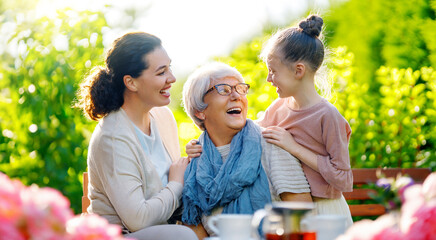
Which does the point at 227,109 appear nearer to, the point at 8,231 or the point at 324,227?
the point at 324,227

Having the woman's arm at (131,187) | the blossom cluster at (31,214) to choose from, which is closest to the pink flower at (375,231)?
the blossom cluster at (31,214)

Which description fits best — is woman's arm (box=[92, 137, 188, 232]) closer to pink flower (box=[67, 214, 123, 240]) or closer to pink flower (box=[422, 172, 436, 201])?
pink flower (box=[67, 214, 123, 240])

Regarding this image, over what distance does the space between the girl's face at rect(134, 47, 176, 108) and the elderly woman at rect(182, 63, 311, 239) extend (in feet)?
0.44

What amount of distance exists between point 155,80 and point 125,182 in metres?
0.58

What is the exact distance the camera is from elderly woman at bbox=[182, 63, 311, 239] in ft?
8.32

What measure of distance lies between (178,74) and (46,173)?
398 cm

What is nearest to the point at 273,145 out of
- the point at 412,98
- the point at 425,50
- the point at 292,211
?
the point at 292,211

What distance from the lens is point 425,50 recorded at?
565 centimetres

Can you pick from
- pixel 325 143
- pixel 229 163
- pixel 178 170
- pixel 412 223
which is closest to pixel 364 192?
pixel 325 143

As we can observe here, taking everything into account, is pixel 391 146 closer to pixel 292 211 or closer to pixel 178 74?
pixel 292 211

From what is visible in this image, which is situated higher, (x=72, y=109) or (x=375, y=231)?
(x=375, y=231)

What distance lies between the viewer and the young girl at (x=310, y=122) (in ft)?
8.29

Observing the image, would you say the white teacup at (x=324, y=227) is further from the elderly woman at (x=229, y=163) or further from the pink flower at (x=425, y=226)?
the elderly woman at (x=229, y=163)

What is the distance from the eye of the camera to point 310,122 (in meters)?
2.60
